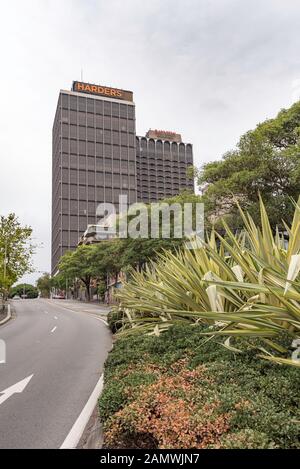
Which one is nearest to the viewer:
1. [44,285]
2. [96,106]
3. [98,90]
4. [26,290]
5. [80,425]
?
[80,425]

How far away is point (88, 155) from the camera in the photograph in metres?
149

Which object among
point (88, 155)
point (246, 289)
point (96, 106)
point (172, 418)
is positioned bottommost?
point (172, 418)

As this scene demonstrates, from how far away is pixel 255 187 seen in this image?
19.6m

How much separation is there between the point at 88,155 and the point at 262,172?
135 meters

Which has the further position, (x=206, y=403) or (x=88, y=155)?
(x=88, y=155)

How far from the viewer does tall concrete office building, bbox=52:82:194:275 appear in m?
145

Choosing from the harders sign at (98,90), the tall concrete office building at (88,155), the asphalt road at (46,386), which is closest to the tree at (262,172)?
the asphalt road at (46,386)

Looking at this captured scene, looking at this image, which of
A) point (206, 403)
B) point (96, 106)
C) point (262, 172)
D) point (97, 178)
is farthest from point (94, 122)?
point (206, 403)

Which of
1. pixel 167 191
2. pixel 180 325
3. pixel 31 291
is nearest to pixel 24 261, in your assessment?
pixel 180 325

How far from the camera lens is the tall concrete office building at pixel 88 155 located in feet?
476

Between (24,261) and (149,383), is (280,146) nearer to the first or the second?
(149,383)

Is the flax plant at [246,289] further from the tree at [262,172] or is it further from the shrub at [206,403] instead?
the tree at [262,172]

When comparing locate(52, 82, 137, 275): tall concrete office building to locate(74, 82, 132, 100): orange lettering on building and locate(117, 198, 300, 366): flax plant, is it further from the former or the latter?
locate(117, 198, 300, 366): flax plant

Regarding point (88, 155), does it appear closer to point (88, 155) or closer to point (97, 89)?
point (88, 155)
